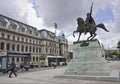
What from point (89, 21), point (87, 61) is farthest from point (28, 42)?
point (87, 61)

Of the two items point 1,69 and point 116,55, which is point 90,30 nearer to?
point 1,69

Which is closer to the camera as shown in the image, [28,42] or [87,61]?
[87,61]

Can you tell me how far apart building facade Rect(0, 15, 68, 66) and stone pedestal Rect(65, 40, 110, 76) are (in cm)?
2640

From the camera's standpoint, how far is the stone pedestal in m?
20.6

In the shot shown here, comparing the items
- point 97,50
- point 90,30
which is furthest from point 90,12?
point 97,50

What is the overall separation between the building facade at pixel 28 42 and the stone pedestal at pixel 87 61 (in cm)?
2640

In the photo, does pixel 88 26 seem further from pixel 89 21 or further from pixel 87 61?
pixel 87 61

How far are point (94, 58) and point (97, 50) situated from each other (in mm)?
1082

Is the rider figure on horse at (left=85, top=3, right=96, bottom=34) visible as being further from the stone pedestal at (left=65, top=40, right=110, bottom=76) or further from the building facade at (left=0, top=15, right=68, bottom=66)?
the building facade at (left=0, top=15, right=68, bottom=66)

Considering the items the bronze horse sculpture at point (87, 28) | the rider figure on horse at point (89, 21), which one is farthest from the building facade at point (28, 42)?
the rider figure on horse at point (89, 21)

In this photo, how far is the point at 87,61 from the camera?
2188 centimetres

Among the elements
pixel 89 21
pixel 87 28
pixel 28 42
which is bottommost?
pixel 87 28

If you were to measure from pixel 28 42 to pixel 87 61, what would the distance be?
58.7m

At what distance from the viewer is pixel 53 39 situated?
3883 inches
